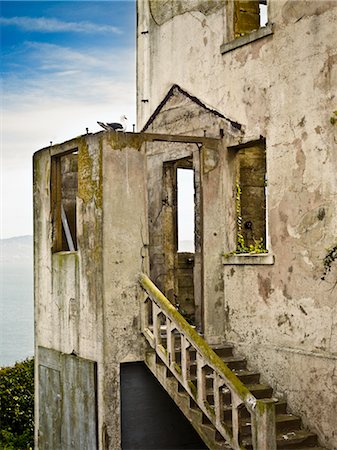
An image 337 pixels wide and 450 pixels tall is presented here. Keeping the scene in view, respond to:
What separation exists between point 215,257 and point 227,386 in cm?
288

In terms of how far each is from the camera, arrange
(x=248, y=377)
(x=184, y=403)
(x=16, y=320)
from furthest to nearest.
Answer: (x=16, y=320) < (x=248, y=377) < (x=184, y=403)

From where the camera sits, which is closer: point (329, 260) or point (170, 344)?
point (329, 260)

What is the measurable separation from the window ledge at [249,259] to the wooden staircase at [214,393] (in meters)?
1.43

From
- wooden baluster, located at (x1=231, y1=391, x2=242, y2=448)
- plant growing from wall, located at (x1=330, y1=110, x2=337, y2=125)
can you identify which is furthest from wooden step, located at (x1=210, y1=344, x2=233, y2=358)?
plant growing from wall, located at (x1=330, y1=110, x2=337, y2=125)

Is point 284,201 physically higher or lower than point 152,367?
higher

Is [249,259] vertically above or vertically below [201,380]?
above

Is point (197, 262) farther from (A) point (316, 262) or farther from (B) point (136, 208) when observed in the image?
(A) point (316, 262)

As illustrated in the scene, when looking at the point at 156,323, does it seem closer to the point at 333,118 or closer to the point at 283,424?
the point at 283,424

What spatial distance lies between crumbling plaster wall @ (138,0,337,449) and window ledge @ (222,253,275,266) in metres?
0.08

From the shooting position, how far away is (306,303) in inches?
469

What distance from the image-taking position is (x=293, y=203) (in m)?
12.2

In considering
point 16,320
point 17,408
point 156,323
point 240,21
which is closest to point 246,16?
point 240,21

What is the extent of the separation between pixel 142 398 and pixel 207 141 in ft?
13.4

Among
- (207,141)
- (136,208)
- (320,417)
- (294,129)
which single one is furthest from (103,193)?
(320,417)
